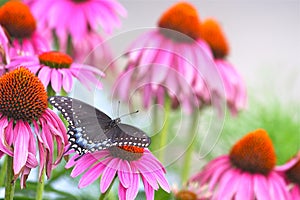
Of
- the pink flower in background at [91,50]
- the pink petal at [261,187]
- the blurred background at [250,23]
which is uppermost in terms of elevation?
the pink flower in background at [91,50]

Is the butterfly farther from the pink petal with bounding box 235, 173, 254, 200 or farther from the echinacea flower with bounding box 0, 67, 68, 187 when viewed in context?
the pink petal with bounding box 235, 173, 254, 200

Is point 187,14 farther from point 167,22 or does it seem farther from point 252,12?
point 252,12

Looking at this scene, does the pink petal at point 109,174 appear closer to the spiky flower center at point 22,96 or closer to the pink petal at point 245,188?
the spiky flower center at point 22,96

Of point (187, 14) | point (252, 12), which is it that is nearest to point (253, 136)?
point (187, 14)

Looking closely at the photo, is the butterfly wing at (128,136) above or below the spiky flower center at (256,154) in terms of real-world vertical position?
above

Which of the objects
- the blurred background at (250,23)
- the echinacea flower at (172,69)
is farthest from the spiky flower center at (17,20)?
the blurred background at (250,23)

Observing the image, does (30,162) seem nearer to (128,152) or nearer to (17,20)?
(128,152)
